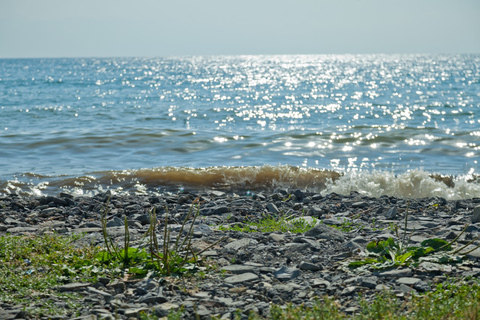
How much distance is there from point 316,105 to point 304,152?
1416 centimetres

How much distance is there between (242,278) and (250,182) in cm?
695

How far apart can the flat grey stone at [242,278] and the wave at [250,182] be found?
597 centimetres

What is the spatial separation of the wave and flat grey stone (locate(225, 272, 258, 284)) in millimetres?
5974

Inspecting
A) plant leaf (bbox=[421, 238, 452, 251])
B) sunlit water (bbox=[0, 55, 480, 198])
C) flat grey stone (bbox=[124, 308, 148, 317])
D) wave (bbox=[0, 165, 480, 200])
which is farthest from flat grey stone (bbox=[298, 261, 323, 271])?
sunlit water (bbox=[0, 55, 480, 198])

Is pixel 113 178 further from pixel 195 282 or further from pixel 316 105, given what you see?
pixel 316 105

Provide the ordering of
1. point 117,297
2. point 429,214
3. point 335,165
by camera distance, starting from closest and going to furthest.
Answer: point 117,297, point 429,214, point 335,165

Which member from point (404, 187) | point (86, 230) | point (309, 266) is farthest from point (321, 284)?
point (404, 187)

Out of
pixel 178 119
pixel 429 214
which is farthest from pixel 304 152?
pixel 178 119

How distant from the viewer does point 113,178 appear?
36.9 ft

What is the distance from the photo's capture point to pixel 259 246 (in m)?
5.28

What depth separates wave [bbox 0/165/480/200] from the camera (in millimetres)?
10281

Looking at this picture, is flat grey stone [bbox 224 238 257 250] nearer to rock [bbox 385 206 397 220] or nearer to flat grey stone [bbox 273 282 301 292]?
flat grey stone [bbox 273 282 301 292]

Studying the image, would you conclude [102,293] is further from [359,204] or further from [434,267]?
[359,204]

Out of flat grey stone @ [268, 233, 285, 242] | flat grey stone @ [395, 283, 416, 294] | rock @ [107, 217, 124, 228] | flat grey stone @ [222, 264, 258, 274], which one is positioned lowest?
rock @ [107, 217, 124, 228]
